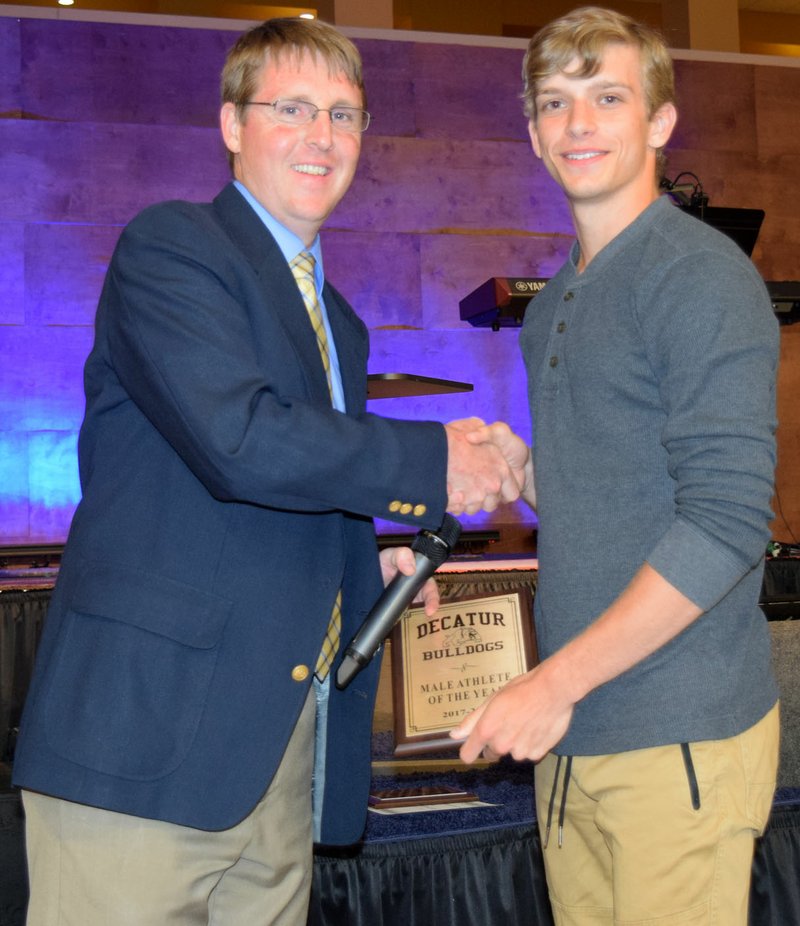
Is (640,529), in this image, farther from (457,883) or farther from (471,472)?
(457,883)

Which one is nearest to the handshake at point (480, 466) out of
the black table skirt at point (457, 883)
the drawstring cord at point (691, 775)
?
the drawstring cord at point (691, 775)

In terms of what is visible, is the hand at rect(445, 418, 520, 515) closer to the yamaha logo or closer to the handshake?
the handshake

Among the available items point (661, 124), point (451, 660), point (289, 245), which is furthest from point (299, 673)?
point (451, 660)

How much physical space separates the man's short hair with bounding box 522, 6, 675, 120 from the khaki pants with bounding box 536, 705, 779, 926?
779 millimetres

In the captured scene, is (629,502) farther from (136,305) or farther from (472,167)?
(472,167)

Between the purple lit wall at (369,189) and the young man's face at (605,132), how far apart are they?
4.57m

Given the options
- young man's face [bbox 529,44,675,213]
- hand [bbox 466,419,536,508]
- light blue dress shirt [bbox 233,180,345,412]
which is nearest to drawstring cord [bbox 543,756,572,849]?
hand [bbox 466,419,536,508]

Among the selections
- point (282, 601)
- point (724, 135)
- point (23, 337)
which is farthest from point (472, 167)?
point (282, 601)

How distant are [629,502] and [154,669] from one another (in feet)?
1.81

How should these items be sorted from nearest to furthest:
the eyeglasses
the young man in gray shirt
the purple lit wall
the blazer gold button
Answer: the young man in gray shirt
the blazer gold button
the eyeglasses
the purple lit wall

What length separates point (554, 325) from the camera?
4.40ft

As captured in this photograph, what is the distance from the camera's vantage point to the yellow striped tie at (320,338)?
4.55ft

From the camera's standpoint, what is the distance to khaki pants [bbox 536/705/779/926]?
115 centimetres

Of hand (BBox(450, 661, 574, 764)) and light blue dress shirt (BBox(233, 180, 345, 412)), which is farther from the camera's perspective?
light blue dress shirt (BBox(233, 180, 345, 412))
